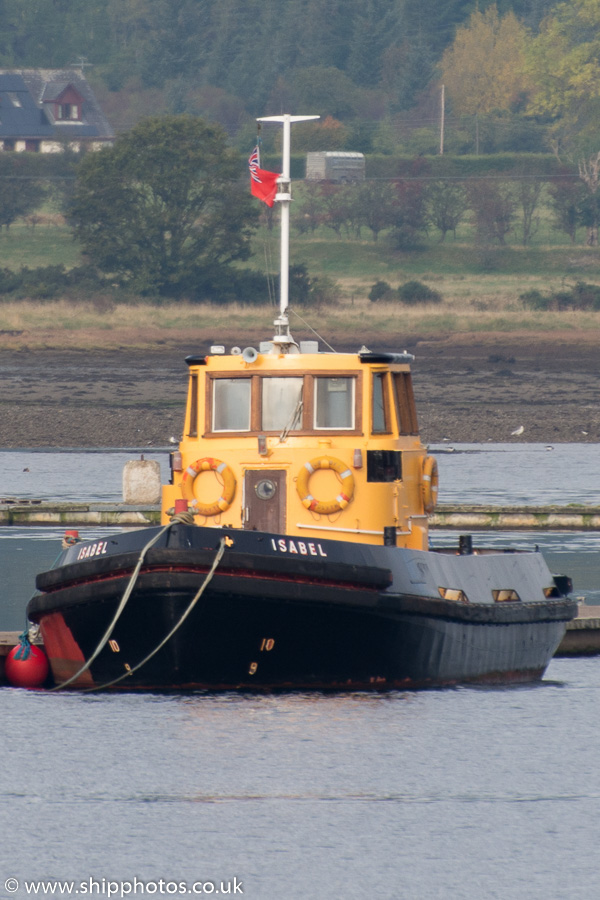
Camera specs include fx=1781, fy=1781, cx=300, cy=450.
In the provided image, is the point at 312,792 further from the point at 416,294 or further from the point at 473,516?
the point at 416,294

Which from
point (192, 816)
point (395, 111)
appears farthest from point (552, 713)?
point (395, 111)

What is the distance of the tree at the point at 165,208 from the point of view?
90.9 metres

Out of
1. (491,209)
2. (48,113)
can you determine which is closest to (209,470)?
(491,209)

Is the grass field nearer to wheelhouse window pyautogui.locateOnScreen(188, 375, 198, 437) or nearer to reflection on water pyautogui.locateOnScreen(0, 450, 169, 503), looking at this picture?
reflection on water pyautogui.locateOnScreen(0, 450, 169, 503)

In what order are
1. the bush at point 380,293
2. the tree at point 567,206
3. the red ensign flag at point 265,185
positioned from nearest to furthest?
the red ensign flag at point 265,185, the bush at point 380,293, the tree at point 567,206

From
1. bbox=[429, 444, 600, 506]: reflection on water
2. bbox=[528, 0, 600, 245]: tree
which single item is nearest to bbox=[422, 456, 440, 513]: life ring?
bbox=[429, 444, 600, 506]: reflection on water

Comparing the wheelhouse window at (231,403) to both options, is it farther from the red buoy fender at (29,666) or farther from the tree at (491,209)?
the tree at (491,209)

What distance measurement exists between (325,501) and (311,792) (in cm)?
367

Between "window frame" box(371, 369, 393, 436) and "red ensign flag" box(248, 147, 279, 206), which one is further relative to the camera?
"red ensign flag" box(248, 147, 279, 206)

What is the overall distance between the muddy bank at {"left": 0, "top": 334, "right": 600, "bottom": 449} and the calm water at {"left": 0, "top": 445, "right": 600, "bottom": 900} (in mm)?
38622

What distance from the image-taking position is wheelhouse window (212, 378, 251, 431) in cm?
1973

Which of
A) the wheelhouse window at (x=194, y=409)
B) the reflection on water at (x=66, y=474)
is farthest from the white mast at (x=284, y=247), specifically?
the reflection on water at (x=66, y=474)

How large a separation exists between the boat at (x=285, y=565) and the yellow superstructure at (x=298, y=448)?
2cm

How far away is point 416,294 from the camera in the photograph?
85.4 meters
